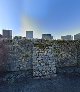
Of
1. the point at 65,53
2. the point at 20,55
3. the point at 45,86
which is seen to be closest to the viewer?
the point at 45,86

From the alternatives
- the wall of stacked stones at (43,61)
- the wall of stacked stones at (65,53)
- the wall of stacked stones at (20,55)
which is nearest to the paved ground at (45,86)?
the wall of stacked stones at (43,61)

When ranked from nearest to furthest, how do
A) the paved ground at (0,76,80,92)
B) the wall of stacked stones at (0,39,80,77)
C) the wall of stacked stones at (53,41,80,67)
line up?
the paved ground at (0,76,80,92) < the wall of stacked stones at (0,39,80,77) < the wall of stacked stones at (53,41,80,67)

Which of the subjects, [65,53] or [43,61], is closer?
[43,61]

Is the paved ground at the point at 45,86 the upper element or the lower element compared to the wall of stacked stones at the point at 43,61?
lower

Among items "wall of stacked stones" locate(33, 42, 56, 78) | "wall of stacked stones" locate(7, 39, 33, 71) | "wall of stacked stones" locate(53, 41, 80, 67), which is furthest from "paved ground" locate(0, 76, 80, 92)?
"wall of stacked stones" locate(53, 41, 80, 67)

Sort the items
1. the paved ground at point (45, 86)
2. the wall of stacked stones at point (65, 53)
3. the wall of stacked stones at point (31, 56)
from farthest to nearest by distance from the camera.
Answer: the wall of stacked stones at point (65, 53)
the wall of stacked stones at point (31, 56)
the paved ground at point (45, 86)

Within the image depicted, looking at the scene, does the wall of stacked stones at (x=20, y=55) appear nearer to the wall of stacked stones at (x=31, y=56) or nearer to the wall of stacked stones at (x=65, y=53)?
the wall of stacked stones at (x=31, y=56)

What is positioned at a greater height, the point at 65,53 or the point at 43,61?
the point at 65,53

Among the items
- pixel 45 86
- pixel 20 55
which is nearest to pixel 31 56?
pixel 20 55

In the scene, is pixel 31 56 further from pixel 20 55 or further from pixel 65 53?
pixel 65 53

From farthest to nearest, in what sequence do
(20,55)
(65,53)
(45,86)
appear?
(65,53) → (20,55) → (45,86)

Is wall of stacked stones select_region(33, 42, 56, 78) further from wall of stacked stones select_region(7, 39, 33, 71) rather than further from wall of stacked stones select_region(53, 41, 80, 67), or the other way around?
wall of stacked stones select_region(53, 41, 80, 67)

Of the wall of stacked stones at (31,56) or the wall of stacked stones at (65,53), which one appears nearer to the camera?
the wall of stacked stones at (31,56)

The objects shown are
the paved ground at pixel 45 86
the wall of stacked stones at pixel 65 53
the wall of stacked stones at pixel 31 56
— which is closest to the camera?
the paved ground at pixel 45 86
